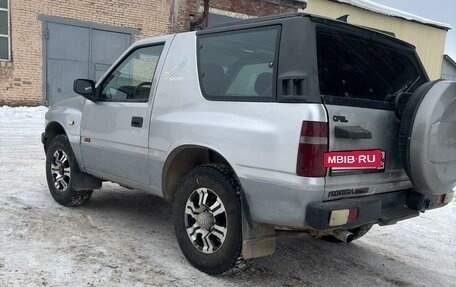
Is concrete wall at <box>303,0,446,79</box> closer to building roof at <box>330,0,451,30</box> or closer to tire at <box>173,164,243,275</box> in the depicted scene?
building roof at <box>330,0,451,30</box>

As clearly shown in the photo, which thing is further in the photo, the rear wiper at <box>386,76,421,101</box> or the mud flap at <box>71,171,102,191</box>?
the mud flap at <box>71,171,102,191</box>

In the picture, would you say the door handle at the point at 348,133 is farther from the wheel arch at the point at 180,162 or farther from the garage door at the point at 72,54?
the garage door at the point at 72,54

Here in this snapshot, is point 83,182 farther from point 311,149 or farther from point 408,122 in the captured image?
point 408,122

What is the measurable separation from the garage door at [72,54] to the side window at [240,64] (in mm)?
11398

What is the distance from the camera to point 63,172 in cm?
535

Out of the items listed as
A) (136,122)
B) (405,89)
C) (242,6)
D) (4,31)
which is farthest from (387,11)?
(136,122)

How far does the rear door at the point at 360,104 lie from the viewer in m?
3.12

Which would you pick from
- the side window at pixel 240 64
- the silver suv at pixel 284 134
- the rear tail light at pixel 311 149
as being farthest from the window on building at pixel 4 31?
the rear tail light at pixel 311 149

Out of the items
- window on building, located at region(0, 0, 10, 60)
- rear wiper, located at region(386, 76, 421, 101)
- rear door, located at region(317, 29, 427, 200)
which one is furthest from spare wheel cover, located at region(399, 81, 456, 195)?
window on building, located at region(0, 0, 10, 60)

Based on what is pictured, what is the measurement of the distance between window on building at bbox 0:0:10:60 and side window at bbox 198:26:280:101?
11308 mm

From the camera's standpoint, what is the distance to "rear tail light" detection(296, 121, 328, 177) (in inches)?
118

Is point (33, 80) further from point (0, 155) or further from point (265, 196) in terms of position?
point (265, 196)

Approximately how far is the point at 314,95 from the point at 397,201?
3.86ft

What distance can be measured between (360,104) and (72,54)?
1275cm
